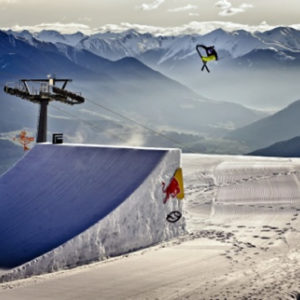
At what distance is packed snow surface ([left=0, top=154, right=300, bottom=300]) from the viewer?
14305 millimetres

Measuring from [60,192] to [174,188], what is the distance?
16.3ft

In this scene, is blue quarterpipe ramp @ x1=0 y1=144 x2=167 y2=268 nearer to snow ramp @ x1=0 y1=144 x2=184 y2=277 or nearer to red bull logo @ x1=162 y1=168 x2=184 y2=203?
snow ramp @ x1=0 y1=144 x2=184 y2=277

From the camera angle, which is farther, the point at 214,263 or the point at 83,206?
the point at 83,206

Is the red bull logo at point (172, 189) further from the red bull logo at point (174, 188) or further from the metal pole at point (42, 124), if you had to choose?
the metal pole at point (42, 124)

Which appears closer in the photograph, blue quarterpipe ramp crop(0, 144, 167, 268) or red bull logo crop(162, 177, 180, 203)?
blue quarterpipe ramp crop(0, 144, 167, 268)

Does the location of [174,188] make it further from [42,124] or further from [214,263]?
[42,124]

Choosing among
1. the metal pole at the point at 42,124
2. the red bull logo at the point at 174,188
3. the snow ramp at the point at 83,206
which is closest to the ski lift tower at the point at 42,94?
→ the metal pole at the point at 42,124

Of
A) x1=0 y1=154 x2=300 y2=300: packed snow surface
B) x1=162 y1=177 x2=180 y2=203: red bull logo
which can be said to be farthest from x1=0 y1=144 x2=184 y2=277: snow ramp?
x1=0 y1=154 x2=300 y2=300: packed snow surface

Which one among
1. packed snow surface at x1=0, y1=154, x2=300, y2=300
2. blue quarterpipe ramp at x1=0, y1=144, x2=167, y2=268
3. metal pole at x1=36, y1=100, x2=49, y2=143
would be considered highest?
metal pole at x1=36, y1=100, x2=49, y2=143

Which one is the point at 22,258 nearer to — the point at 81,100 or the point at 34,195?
the point at 34,195

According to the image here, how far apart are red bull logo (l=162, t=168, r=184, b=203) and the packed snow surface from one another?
1.88 metres

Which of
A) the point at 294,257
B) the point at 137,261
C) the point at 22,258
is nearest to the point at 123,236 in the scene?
the point at 137,261

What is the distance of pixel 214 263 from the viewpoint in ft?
56.6

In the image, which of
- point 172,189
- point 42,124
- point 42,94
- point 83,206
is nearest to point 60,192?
point 83,206
